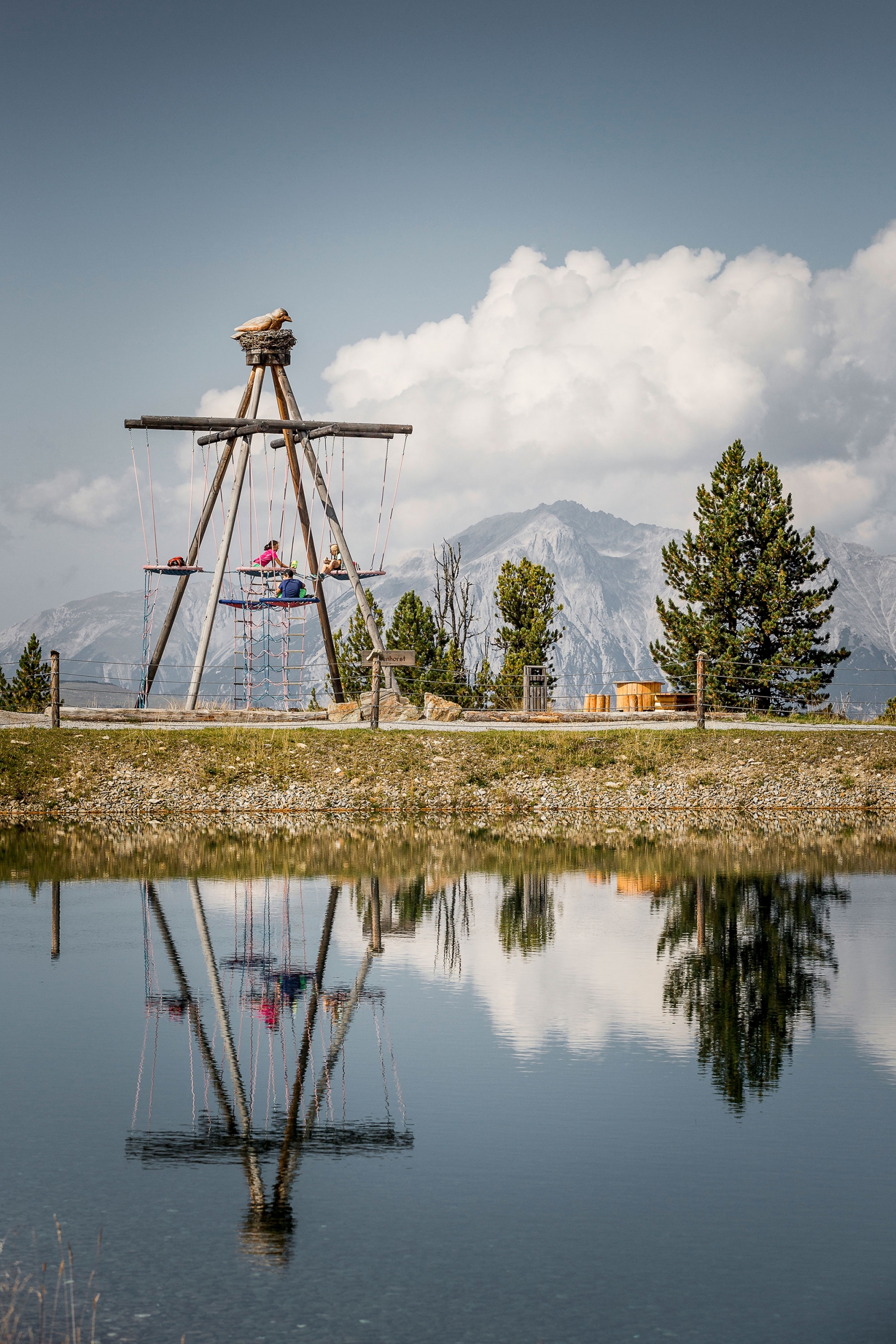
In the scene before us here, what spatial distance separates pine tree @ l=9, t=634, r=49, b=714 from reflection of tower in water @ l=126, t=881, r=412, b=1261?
4812cm

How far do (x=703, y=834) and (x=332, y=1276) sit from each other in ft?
68.5

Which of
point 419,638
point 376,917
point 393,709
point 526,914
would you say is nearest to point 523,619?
point 419,638

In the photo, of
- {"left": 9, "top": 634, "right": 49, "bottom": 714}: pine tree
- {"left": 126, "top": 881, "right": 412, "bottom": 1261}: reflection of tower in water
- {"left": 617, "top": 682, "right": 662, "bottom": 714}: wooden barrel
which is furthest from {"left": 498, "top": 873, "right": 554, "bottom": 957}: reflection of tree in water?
{"left": 9, "top": 634, "right": 49, "bottom": 714}: pine tree

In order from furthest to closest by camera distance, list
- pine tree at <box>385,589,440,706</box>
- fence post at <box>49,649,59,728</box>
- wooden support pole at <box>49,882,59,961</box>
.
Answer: pine tree at <box>385,589,440,706</box> < fence post at <box>49,649,59,728</box> < wooden support pole at <box>49,882,59,961</box>

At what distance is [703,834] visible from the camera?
26.9 meters

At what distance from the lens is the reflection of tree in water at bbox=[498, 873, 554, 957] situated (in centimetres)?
1595

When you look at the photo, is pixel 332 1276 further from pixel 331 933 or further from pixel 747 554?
pixel 747 554

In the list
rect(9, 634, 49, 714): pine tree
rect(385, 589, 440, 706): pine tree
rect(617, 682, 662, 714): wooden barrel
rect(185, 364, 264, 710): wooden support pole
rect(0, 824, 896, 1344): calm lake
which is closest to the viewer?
rect(0, 824, 896, 1344): calm lake

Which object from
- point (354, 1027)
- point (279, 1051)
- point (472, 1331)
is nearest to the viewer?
point (472, 1331)

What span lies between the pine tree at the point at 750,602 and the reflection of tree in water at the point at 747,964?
29565 mm

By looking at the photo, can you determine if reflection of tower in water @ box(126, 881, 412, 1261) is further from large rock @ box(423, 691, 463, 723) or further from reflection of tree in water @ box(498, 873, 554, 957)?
large rock @ box(423, 691, 463, 723)

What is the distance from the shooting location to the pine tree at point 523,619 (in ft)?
196

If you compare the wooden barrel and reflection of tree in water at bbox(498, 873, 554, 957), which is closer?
reflection of tree in water at bbox(498, 873, 554, 957)

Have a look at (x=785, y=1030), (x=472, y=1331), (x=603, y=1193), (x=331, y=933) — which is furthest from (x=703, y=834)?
(x=472, y=1331)
